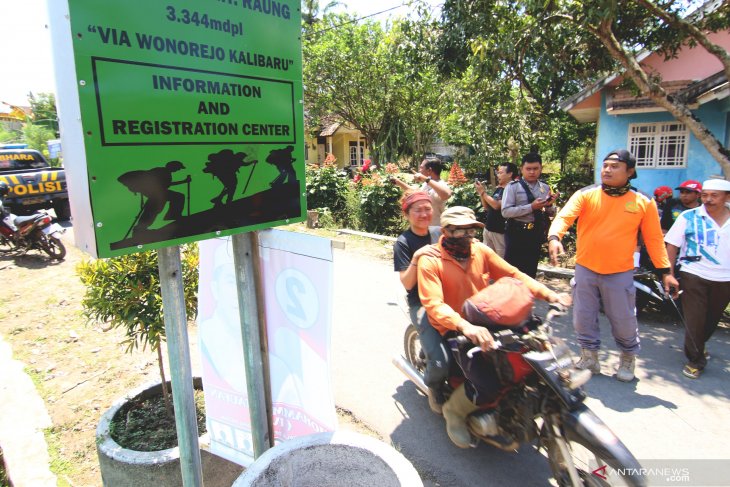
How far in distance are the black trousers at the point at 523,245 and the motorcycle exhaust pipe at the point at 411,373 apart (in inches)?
79.2

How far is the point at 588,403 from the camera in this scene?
356cm

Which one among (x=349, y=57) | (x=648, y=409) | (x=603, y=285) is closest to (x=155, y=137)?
(x=603, y=285)

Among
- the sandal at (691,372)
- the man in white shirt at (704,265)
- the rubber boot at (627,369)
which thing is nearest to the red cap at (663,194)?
the man in white shirt at (704,265)

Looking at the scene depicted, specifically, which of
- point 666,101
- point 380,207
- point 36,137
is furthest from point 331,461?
point 36,137

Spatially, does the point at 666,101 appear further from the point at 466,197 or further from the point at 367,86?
the point at 367,86

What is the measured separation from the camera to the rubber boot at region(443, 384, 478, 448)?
9.31ft

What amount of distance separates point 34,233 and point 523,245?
8.07 m

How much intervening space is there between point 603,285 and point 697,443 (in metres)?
1.24

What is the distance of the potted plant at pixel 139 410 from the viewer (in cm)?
263

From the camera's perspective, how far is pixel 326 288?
6.67 feet

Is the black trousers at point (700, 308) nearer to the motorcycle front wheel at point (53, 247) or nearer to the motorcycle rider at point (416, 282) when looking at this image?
the motorcycle rider at point (416, 282)

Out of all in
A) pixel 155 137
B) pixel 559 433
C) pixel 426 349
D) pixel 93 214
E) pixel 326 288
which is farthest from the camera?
pixel 426 349

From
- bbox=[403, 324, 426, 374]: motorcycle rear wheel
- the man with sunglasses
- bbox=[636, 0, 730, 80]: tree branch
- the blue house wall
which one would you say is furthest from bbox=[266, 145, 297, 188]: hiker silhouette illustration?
the blue house wall

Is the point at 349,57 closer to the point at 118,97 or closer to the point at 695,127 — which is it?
the point at 695,127
